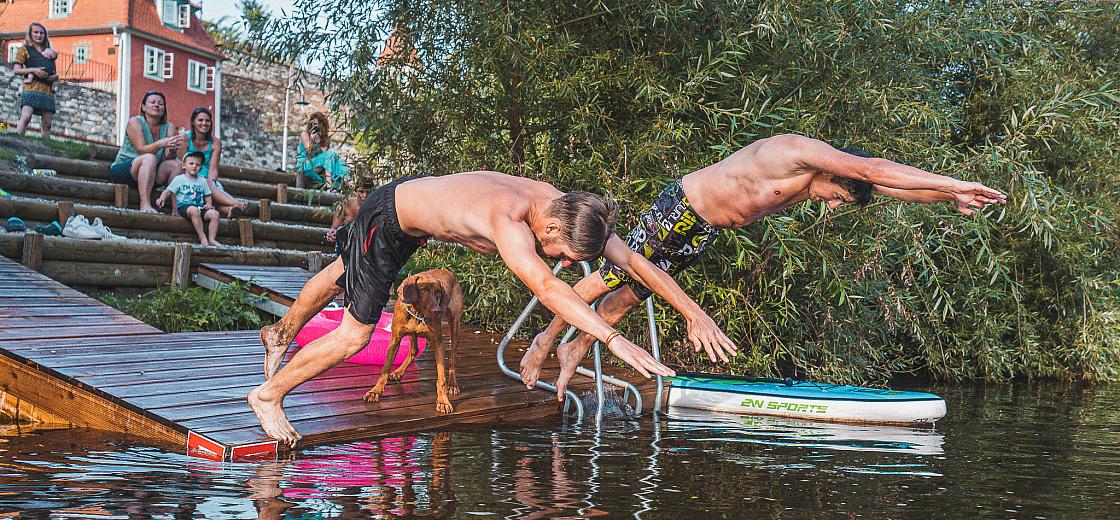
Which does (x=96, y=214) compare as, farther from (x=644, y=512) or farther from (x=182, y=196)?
(x=644, y=512)

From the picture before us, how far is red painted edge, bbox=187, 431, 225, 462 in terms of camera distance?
3.88m

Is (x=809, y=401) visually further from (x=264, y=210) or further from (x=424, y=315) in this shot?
(x=264, y=210)

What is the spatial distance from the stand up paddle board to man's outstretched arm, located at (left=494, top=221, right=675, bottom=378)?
2326mm

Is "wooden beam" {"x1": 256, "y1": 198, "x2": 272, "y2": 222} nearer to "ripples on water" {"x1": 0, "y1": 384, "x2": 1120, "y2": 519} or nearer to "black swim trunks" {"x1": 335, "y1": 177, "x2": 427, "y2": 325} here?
"ripples on water" {"x1": 0, "y1": 384, "x2": 1120, "y2": 519}

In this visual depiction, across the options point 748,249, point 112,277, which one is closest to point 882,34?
point 748,249

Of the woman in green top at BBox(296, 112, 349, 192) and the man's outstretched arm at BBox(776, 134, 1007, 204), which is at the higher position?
the woman in green top at BBox(296, 112, 349, 192)

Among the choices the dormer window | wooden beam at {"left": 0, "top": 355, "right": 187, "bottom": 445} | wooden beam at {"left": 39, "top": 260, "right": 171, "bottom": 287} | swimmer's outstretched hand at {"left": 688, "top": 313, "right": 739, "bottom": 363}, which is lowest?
wooden beam at {"left": 0, "top": 355, "right": 187, "bottom": 445}

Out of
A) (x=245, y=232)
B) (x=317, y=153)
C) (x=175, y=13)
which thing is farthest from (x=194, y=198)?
(x=175, y=13)

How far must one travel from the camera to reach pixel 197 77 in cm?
3253

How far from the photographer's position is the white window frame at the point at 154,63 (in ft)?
101

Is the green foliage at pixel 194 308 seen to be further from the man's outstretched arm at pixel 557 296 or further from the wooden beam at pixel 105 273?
the man's outstretched arm at pixel 557 296

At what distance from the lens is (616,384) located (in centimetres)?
600

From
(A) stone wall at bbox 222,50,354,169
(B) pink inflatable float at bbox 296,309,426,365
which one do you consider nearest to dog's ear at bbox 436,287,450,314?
(B) pink inflatable float at bbox 296,309,426,365

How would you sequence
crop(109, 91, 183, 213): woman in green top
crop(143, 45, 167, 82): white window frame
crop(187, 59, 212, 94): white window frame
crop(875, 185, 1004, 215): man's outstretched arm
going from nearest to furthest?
crop(875, 185, 1004, 215): man's outstretched arm, crop(109, 91, 183, 213): woman in green top, crop(143, 45, 167, 82): white window frame, crop(187, 59, 212, 94): white window frame
